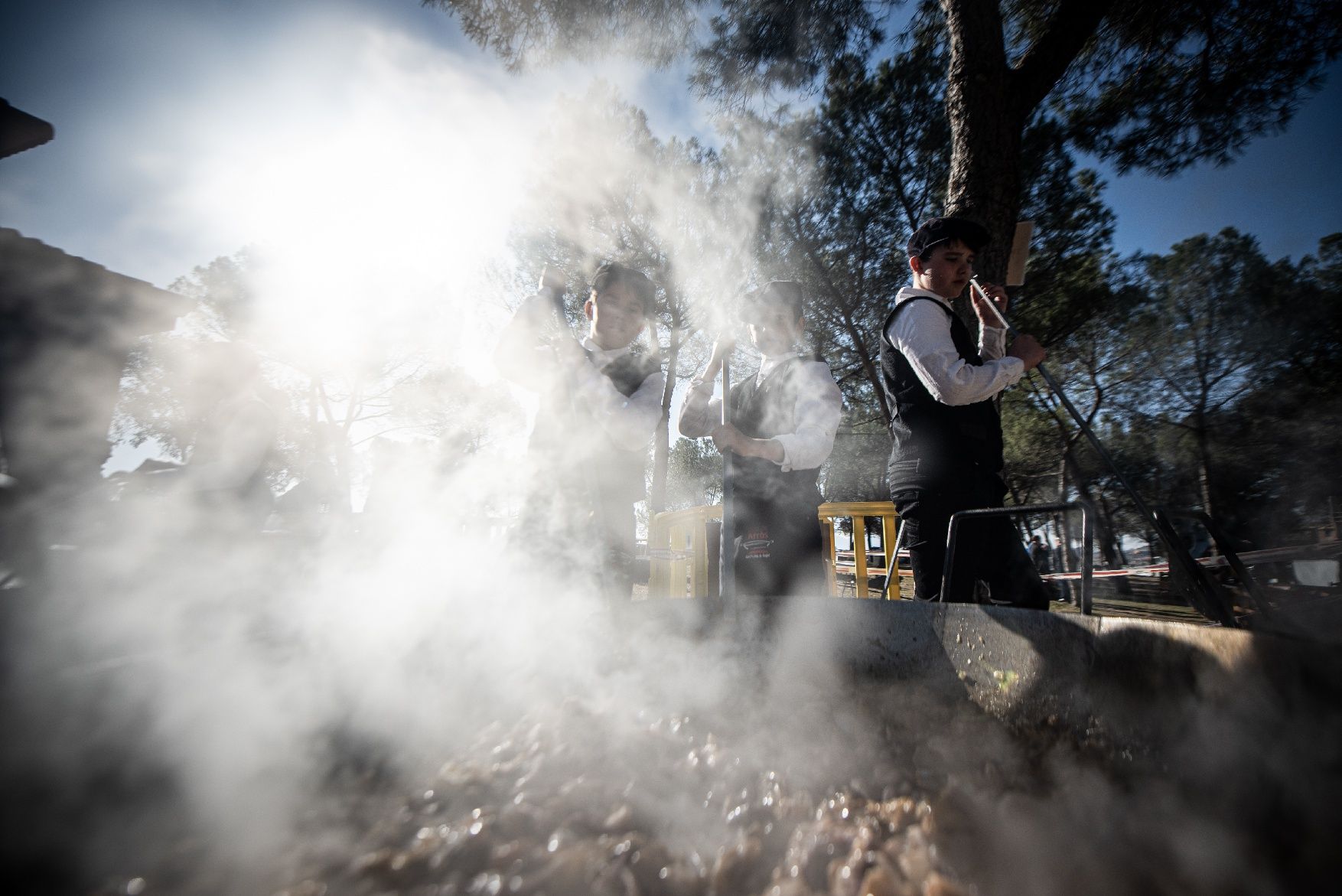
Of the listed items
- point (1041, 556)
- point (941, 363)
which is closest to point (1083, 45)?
point (941, 363)

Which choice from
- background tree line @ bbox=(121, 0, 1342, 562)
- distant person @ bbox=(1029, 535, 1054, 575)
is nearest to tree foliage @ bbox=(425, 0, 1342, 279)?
background tree line @ bbox=(121, 0, 1342, 562)

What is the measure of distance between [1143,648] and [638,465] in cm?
174

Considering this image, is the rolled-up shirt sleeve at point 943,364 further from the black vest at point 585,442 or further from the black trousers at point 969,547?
the black vest at point 585,442

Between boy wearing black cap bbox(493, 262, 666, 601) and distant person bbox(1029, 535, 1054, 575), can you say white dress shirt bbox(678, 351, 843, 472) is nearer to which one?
boy wearing black cap bbox(493, 262, 666, 601)

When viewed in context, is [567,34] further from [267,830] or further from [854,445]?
[854,445]

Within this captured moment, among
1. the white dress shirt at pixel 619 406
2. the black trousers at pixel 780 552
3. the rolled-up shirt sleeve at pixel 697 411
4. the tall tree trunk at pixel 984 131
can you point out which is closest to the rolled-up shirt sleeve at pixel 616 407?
the white dress shirt at pixel 619 406

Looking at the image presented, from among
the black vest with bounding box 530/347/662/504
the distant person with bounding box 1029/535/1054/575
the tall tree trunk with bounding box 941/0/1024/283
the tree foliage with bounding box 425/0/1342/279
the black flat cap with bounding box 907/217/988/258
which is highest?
the tree foliage with bounding box 425/0/1342/279

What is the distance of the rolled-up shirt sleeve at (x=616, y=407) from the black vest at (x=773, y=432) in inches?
16.4

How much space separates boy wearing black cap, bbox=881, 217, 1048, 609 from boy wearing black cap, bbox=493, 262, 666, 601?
0.99m

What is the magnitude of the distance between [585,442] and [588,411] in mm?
146

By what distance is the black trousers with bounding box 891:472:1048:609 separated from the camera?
1804 mm

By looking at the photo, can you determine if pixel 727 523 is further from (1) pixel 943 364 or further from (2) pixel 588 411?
(1) pixel 943 364

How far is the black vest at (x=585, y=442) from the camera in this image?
2.12m

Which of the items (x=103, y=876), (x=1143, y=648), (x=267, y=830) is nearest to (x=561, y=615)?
(x=267, y=830)
